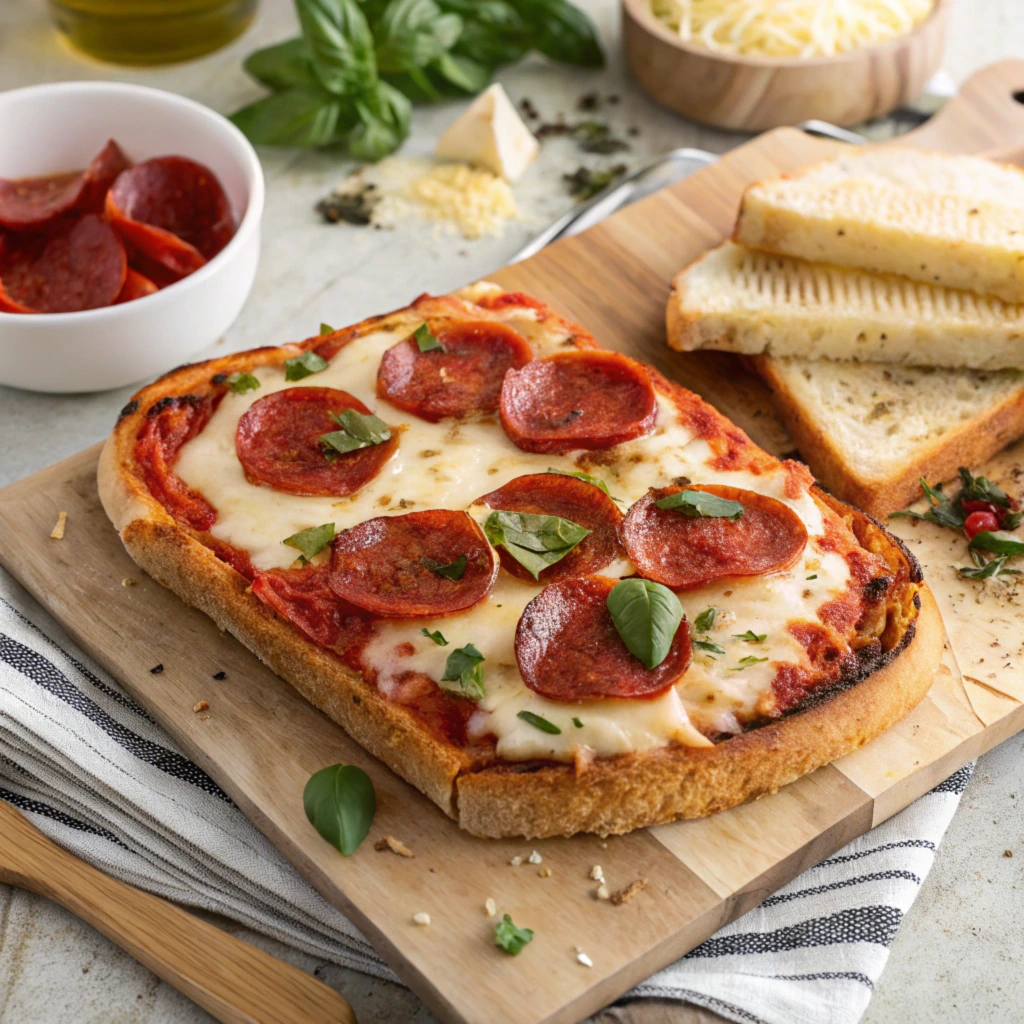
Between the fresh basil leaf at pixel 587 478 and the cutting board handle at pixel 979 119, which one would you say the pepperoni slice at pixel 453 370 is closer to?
the fresh basil leaf at pixel 587 478

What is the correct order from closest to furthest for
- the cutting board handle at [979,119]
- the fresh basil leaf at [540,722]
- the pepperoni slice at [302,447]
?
the fresh basil leaf at [540,722], the pepperoni slice at [302,447], the cutting board handle at [979,119]

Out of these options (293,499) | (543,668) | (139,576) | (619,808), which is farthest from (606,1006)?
(139,576)

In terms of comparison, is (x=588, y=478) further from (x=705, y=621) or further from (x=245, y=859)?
(x=245, y=859)

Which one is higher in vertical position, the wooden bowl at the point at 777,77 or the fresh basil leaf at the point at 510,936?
the wooden bowl at the point at 777,77

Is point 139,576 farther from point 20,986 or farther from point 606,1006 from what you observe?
point 606,1006

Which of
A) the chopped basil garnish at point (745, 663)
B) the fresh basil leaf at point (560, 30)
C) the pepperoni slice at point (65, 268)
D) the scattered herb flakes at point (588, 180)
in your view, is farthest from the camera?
the fresh basil leaf at point (560, 30)

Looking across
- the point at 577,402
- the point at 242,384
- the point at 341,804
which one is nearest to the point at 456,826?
the point at 341,804

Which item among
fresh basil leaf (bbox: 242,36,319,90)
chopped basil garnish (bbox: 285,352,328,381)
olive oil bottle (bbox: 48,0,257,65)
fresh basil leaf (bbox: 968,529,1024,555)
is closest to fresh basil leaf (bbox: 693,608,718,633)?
fresh basil leaf (bbox: 968,529,1024,555)

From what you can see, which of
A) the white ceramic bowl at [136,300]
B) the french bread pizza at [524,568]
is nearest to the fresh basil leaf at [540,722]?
the french bread pizza at [524,568]
